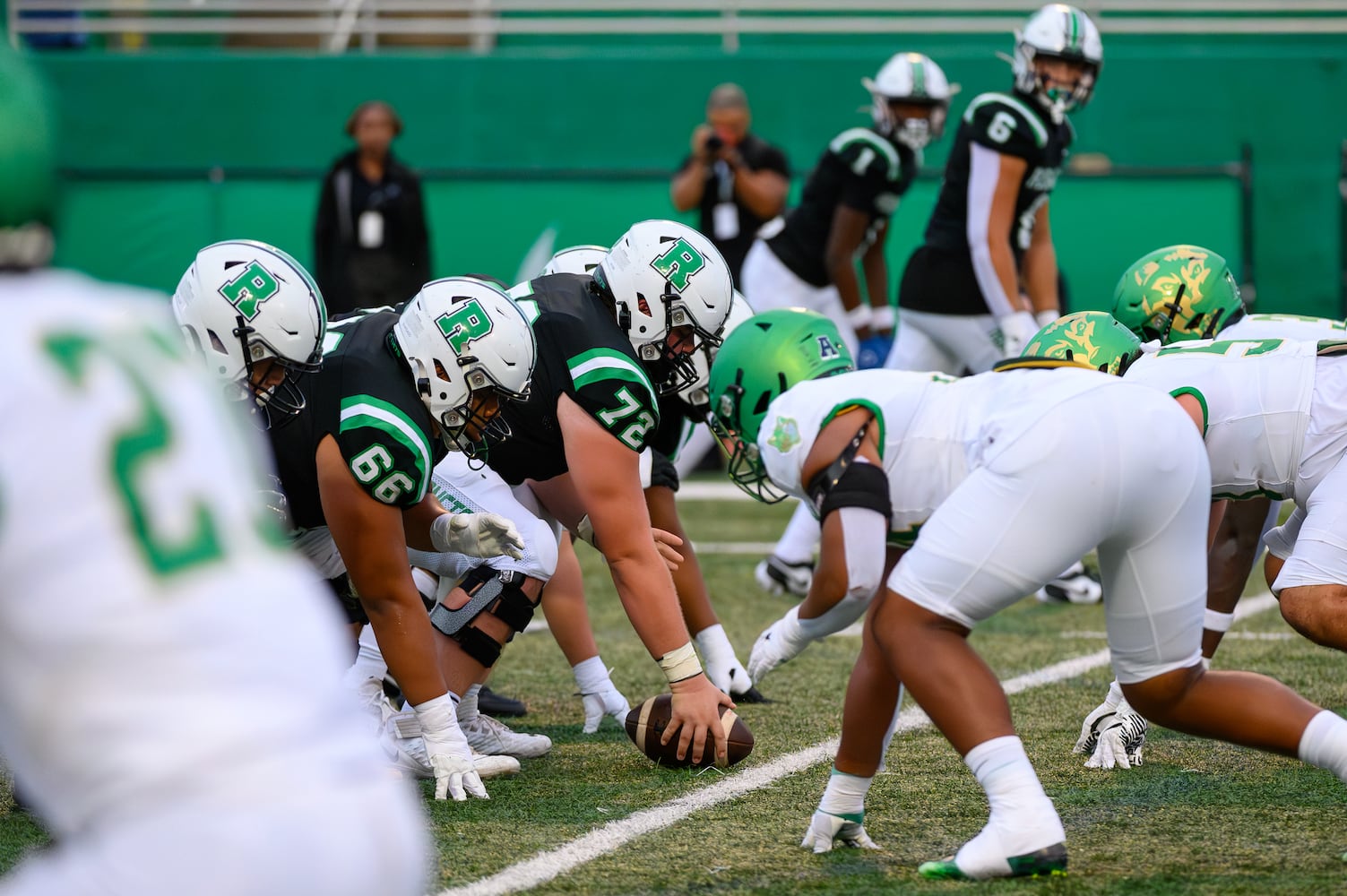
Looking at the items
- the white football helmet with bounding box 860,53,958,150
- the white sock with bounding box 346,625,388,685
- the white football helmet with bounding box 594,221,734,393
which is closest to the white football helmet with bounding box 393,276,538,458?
the white football helmet with bounding box 594,221,734,393

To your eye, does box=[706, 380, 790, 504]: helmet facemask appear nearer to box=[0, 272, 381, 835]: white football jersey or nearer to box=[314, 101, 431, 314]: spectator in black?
box=[0, 272, 381, 835]: white football jersey

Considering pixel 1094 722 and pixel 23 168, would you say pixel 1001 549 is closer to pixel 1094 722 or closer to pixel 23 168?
pixel 1094 722

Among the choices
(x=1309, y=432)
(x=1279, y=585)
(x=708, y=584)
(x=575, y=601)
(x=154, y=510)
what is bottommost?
(x=708, y=584)

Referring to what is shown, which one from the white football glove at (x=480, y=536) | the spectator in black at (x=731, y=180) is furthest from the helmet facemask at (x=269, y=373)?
the spectator in black at (x=731, y=180)

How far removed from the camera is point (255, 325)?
13.4 ft

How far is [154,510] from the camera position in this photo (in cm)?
171

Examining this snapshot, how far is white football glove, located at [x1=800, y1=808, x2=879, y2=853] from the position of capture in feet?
11.5

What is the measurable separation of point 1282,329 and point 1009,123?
8.80 ft

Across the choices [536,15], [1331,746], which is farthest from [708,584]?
[536,15]

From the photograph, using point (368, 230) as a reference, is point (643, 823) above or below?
below

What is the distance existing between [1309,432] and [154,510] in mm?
3091

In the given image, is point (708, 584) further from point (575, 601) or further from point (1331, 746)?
point (1331, 746)

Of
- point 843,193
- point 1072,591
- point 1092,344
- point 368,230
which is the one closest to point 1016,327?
point 1072,591

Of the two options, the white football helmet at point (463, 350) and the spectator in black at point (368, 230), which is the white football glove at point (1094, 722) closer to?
the white football helmet at point (463, 350)
